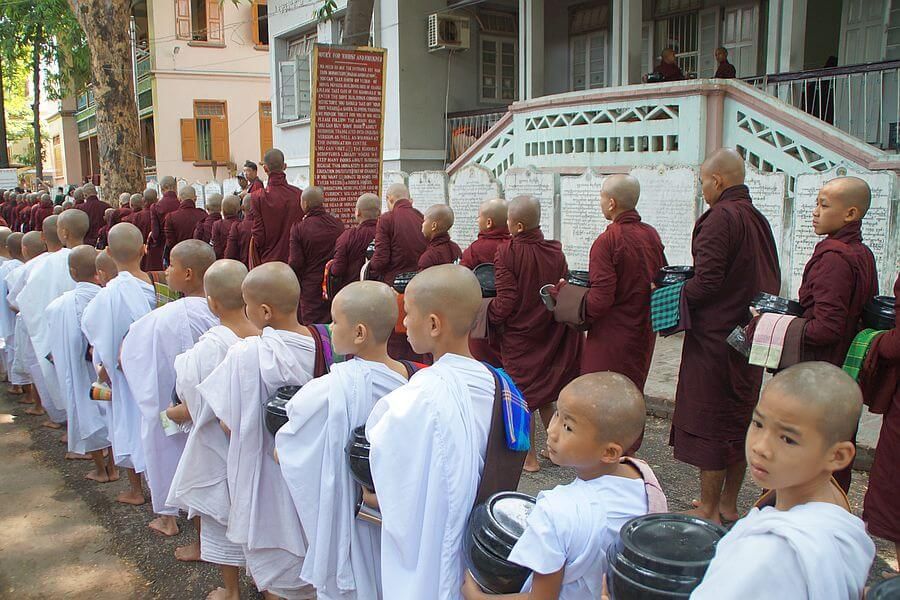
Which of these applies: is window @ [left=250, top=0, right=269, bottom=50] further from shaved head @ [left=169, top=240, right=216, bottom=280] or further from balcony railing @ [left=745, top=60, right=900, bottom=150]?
shaved head @ [left=169, top=240, right=216, bottom=280]

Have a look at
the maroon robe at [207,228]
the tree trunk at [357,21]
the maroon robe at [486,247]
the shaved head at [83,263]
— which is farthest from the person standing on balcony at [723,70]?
the shaved head at [83,263]

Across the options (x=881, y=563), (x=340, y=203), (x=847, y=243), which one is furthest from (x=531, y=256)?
(x=340, y=203)

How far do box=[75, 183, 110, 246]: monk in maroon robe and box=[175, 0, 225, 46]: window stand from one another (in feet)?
47.6

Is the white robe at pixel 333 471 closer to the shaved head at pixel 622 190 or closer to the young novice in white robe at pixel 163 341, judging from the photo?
the young novice in white robe at pixel 163 341

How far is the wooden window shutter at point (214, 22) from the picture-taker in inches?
999

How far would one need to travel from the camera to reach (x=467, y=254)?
5527 mm

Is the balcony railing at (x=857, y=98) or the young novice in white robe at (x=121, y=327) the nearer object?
the young novice in white robe at (x=121, y=327)

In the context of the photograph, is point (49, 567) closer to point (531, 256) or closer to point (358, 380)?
point (358, 380)

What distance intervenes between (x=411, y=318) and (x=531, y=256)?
2.71 meters

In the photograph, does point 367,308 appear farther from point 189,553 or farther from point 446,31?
point 446,31

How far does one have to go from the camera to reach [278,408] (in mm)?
2682

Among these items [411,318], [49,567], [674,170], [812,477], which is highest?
[674,170]

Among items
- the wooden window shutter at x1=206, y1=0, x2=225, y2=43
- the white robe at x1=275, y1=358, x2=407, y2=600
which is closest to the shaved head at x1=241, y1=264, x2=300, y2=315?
the white robe at x1=275, y1=358, x2=407, y2=600

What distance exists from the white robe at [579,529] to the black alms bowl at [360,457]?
0.72 m
